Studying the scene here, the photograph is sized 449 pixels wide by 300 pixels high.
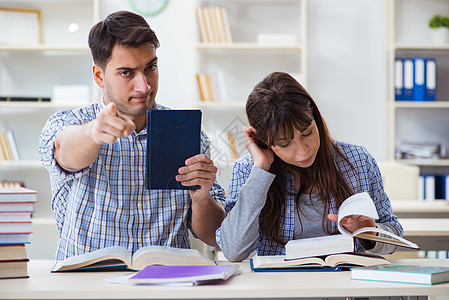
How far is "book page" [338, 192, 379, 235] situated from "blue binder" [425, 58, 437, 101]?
3.08 metres

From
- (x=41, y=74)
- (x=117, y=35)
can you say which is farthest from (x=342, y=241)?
(x=41, y=74)

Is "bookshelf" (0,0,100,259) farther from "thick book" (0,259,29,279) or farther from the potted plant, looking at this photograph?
"thick book" (0,259,29,279)

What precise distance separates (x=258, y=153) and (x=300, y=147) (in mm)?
129

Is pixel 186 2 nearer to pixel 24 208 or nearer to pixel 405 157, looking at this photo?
pixel 405 157

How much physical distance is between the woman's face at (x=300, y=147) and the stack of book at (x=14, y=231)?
65 centimetres

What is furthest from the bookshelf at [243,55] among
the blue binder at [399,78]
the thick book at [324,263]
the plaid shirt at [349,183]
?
the thick book at [324,263]

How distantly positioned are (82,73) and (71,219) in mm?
2924

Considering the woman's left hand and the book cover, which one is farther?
the woman's left hand

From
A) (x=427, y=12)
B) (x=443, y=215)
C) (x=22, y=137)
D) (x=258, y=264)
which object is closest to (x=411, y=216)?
(x=443, y=215)

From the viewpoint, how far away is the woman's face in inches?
62.7

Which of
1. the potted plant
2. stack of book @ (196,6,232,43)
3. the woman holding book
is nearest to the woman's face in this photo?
the woman holding book

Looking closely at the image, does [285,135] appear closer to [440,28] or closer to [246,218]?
[246,218]

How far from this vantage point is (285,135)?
1.57 m

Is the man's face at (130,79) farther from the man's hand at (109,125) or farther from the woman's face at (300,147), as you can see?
the woman's face at (300,147)
